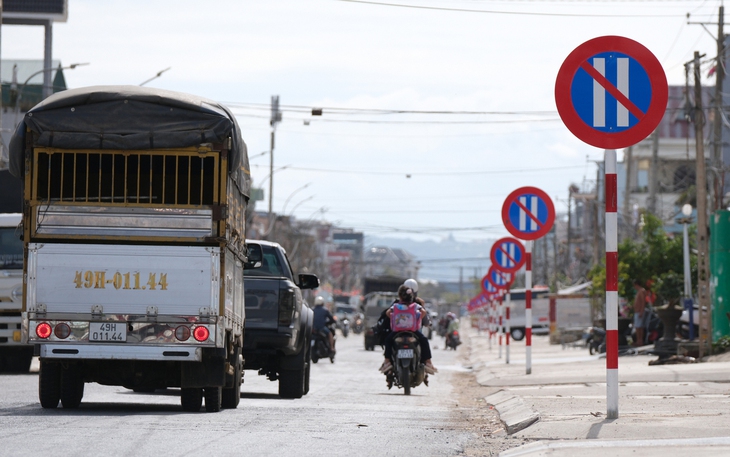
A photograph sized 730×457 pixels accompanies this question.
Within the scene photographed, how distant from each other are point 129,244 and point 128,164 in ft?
2.92

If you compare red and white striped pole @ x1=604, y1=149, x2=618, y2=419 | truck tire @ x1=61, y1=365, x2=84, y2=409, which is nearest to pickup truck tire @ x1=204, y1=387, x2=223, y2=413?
truck tire @ x1=61, y1=365, x2=84, y2=409

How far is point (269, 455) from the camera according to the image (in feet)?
27.5

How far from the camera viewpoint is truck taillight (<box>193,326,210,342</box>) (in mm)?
11602

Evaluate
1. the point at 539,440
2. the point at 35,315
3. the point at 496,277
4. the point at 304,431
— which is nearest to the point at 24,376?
the point at 35,315

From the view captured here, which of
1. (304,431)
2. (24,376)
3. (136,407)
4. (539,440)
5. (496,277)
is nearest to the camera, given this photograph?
(539,440)

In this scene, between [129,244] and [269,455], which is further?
[129,244]

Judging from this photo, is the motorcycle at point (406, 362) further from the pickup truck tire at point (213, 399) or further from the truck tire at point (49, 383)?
the truck tire at point (49, 383)

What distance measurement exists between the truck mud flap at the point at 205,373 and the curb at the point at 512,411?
276cm

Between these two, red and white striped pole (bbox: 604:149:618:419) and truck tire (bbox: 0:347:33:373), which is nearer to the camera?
red and white striped pole (bbox: 604:149:618:419)

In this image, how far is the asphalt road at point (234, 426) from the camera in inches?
344

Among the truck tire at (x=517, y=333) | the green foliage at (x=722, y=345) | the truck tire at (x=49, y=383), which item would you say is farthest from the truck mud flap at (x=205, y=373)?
the truck tire at (x=517, y=333)

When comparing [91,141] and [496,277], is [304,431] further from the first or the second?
[496,277]

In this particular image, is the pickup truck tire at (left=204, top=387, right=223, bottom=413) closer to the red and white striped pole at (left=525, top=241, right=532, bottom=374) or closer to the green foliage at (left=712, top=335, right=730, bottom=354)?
the red and white striped pole at (left=525, top=241, right=532, bottom=374)

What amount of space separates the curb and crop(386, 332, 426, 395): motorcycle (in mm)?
1173
